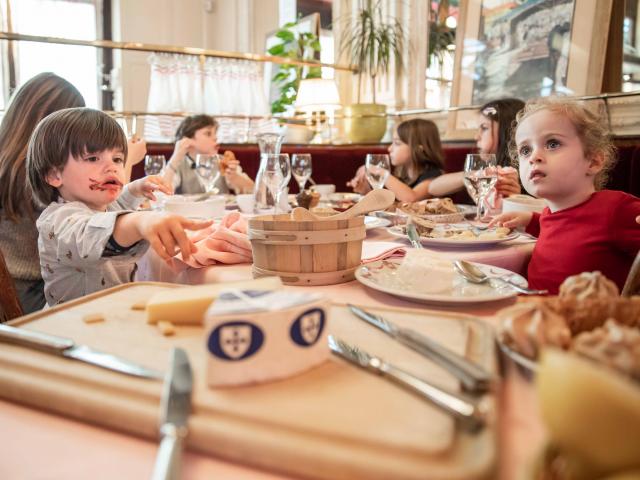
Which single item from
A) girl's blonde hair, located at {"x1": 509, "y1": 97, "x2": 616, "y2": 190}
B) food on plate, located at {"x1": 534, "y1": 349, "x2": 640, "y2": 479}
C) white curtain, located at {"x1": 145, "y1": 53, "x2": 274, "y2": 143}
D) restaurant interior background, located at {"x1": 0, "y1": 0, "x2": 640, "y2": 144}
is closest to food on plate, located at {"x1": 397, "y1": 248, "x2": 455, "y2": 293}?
food on plate, located at {"x1": 534, "y1": 349, "x2": 640, "y2": 479}

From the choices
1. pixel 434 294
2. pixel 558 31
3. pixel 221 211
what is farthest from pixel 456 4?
pixel 434 294

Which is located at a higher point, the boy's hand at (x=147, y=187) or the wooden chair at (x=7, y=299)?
the boy's hand at (x=147, y=187)

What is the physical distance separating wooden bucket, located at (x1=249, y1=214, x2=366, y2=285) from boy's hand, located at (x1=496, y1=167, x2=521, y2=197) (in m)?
1.22

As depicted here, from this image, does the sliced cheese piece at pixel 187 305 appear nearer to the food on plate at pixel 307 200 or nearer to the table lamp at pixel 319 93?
the food on plate at pixel 307 200

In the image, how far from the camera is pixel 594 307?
20.1 inches

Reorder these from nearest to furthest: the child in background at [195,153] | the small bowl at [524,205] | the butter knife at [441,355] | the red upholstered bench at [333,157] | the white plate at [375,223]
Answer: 1. the butter knife at [441,355]
2. the white plate at [375,223]
3. the small bowl at [524,205]
4. the child in background at [195,153]
5. the red upholstered bench at [333,157]

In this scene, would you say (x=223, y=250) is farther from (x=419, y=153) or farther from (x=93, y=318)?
(x=419, y=153)

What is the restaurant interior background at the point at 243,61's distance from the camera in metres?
3.33

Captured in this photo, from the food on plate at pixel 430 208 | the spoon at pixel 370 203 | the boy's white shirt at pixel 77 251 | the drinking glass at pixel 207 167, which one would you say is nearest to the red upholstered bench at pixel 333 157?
the drinking glass at pixel 207 167

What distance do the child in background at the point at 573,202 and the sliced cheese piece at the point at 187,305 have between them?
976 mm

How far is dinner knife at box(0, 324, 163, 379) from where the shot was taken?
473 mm

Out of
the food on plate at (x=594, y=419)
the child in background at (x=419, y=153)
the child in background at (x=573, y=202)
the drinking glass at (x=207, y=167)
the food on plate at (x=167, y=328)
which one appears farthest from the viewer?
the child in background at (x=419, y=153)

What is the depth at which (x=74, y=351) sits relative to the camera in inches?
20.1

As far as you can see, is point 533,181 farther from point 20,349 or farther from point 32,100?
point 32,100
